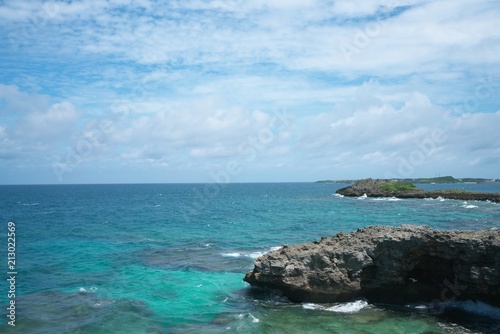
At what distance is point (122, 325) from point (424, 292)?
1710cm

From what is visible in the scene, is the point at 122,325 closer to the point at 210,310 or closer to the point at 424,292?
the point at 210,310

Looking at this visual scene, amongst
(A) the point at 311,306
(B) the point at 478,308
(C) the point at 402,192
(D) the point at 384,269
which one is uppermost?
(C) the point at 402,192

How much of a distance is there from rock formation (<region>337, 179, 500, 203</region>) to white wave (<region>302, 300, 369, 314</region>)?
9449cm

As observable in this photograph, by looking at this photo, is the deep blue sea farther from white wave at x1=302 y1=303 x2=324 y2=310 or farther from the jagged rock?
the jagged rock

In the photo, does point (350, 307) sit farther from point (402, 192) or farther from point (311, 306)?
point (402, 192)

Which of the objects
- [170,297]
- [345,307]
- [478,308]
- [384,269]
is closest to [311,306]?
[345,307]

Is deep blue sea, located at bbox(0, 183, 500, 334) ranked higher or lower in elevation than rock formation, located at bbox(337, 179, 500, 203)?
lower

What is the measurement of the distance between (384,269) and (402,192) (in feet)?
348

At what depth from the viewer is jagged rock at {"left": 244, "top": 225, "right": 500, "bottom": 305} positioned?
2134 centimetres

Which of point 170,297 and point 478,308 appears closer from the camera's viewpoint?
point 478,308

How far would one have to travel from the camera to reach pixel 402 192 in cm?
12031

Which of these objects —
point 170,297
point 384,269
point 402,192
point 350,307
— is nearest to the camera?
point 350,307

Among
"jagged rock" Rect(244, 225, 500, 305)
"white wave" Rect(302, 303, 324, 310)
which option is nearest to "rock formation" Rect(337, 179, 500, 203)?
"jagged rock" Rect(244, 225, 500, 305)

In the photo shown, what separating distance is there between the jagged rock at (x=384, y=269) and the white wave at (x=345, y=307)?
39 centimetres
